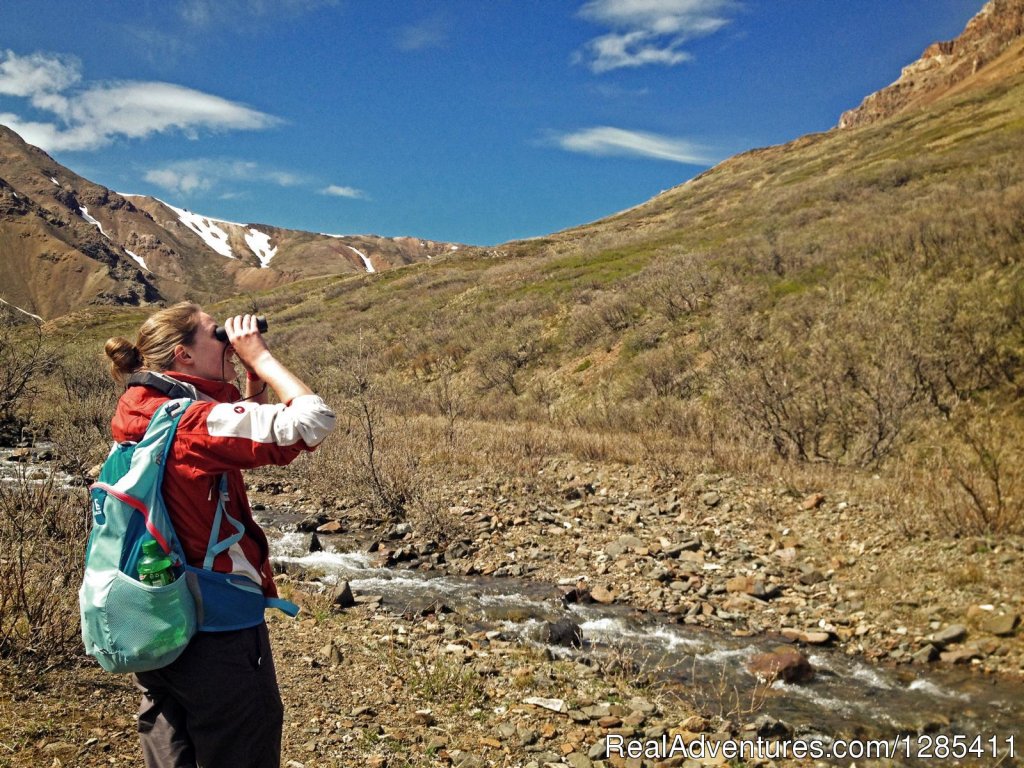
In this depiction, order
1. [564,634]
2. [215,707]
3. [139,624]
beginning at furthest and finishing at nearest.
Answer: [564,634] < [215,707] < [139,624]

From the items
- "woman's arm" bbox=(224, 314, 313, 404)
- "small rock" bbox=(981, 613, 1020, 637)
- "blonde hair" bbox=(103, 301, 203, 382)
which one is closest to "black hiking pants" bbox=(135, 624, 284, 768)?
"woman's arm" bbox=(224, 314, 313, 404)

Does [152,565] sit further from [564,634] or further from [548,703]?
[564,634]

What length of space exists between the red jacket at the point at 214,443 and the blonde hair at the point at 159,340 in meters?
0.09

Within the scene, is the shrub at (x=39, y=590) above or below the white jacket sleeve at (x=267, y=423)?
below

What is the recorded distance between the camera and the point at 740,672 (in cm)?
572

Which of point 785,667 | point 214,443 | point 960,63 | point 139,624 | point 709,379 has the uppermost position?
point 960,63

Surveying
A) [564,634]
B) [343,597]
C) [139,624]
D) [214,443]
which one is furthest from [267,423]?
[343,597]

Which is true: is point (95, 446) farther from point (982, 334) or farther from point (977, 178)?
point (977, 178)

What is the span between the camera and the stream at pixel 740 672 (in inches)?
190

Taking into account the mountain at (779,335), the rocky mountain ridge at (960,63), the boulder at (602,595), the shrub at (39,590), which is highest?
the rocky mountain ridge at (960,63)

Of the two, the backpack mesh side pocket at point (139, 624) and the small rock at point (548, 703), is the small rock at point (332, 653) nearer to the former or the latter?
the small rock at point (548, 703)

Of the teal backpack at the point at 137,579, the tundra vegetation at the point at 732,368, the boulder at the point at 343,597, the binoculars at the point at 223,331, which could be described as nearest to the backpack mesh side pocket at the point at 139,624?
the teal backpack at the point at 137,579

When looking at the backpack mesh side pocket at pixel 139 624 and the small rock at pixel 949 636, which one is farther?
the small rock at pixel 949 636

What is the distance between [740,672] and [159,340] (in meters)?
5.31
